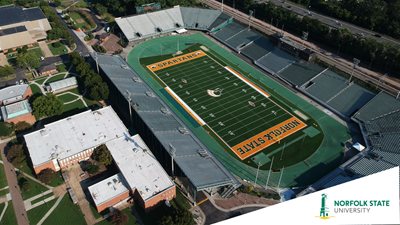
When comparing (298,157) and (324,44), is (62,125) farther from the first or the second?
(324,44)

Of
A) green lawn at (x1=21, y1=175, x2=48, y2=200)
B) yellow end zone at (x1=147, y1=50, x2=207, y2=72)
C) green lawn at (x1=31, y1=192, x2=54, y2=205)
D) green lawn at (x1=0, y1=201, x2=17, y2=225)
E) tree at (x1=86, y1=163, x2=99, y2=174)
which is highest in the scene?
yellow end zone at (x1=147, y1=50, x2=207, y2=72)

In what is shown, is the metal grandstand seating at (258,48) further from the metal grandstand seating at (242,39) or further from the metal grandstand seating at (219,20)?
the metal grandstand seating at (219,20)

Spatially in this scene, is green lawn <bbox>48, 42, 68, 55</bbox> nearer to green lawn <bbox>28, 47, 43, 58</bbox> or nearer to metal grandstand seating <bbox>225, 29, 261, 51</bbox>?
green lawn <bbox>28, 47, 43, 58</bbox>

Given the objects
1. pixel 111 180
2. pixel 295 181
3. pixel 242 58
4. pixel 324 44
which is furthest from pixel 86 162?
pixel 324 44

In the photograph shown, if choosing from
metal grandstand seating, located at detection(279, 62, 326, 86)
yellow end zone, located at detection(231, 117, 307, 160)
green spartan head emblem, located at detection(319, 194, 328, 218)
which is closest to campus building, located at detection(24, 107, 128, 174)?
yellow end zone, located at detection(231, 117, 307, 160)

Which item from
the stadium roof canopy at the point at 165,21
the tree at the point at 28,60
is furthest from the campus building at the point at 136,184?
the stadium roof canopy at the point at 165,21

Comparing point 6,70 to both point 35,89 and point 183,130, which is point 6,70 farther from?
point 183,130

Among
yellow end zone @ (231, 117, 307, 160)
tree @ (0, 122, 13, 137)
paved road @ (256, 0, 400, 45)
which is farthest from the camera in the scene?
paved road @ (256, 0, 400, 45)

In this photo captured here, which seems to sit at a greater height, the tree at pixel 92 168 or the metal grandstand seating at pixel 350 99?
the metal grandstand seating at pixel 350 99
